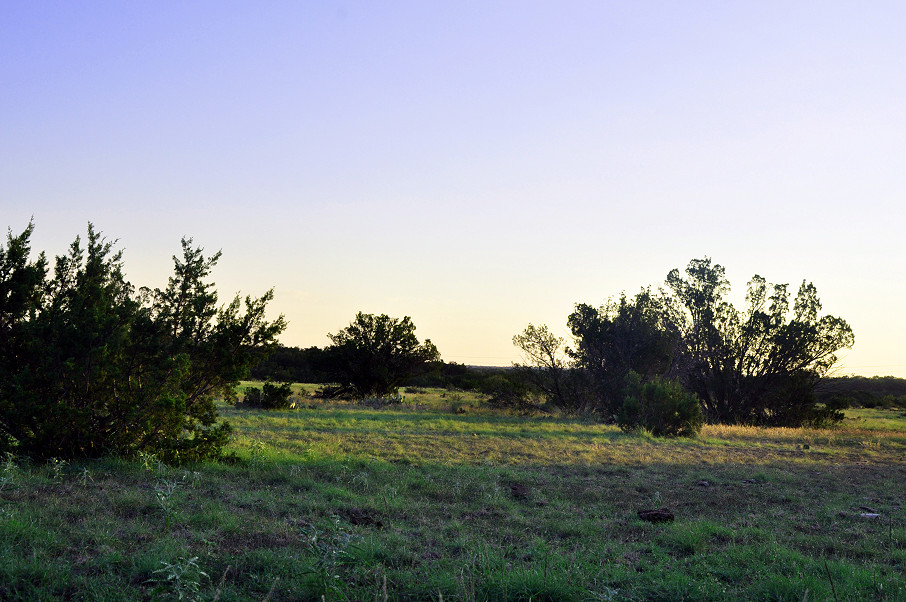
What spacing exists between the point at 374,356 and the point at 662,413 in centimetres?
2218

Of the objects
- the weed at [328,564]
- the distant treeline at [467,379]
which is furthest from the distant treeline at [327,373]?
the weed at [328,564]

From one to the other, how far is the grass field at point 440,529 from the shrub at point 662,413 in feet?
25.2

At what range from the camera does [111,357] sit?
9.56 meters

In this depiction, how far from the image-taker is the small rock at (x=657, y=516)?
7929mm

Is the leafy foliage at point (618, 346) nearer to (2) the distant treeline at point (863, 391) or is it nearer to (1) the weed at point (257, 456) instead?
(2) the distant treeline at point (863, 391)

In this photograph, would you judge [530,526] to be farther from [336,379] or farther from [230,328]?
[336,379]

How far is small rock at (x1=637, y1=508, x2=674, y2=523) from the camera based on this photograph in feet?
26.0

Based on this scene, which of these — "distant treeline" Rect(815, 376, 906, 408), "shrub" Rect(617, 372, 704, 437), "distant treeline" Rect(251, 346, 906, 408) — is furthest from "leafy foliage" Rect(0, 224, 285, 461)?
"distant treeline" Rect(815, 376, 906, 408)

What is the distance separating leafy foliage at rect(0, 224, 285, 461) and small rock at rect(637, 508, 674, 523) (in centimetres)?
698

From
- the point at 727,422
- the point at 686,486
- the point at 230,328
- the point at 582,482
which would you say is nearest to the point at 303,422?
the point at 230,328

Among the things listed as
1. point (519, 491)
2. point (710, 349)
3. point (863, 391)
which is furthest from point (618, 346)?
point (863, 391)

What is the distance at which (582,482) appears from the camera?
36.1ft

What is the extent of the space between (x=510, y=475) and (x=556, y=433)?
10034mm

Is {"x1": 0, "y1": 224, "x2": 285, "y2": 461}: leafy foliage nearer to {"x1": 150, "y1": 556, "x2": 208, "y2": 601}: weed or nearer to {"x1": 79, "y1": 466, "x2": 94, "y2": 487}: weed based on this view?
{"x1": 79, "y1": 466, "x2": 94, "y2": 487}: weed
